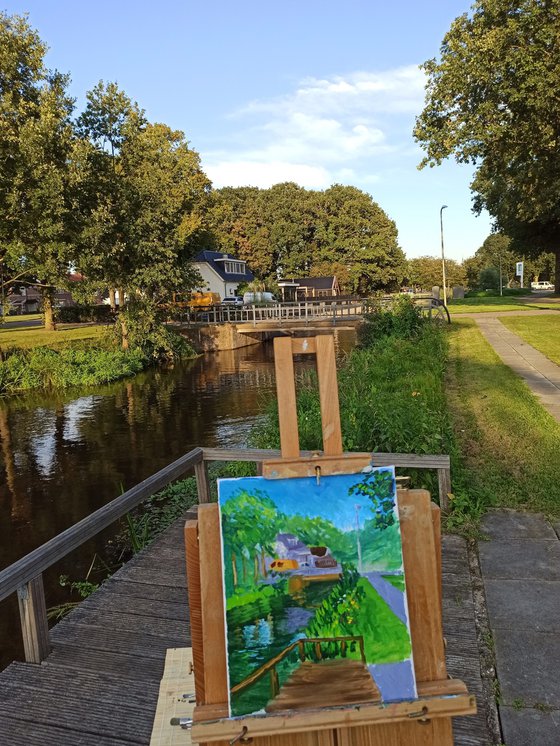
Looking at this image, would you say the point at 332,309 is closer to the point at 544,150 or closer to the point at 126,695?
the point at 544,150

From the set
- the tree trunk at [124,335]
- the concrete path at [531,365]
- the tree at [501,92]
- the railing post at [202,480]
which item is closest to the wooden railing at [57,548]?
the railing post at [202,480]

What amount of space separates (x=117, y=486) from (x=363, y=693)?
1063 cm

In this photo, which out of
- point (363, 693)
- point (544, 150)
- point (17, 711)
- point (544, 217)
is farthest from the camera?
point (544, 217)

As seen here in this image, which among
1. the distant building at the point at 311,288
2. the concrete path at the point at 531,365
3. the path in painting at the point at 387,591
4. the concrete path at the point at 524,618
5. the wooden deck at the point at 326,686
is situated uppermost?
the distant building at the point at 311,288

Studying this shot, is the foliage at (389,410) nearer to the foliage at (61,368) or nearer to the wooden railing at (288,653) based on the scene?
the wooden railing at (288,653)

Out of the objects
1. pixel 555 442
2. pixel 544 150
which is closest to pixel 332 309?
pixel 544 150

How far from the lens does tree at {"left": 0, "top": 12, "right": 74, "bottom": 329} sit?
20.3 meters

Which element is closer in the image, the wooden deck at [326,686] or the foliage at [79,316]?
the wooden deck at [326,686]

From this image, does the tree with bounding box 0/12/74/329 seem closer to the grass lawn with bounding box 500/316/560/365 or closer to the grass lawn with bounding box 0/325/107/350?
the grass lawn with bounding box 0/325/107/350

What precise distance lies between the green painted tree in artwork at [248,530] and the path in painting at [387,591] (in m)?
0.38

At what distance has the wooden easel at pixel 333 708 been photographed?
1925 millimetres

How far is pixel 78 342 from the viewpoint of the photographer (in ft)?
101

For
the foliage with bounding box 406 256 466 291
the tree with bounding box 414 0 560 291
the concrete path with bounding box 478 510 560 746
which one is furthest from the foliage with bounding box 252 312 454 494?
the foliage with bounding box 406 256 466 291

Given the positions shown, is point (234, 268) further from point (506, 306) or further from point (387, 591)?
point (387, 591)
